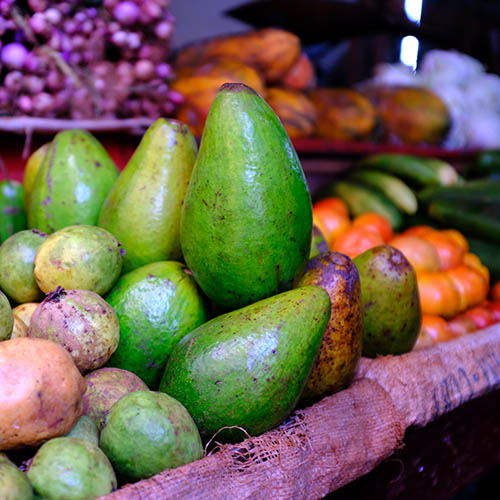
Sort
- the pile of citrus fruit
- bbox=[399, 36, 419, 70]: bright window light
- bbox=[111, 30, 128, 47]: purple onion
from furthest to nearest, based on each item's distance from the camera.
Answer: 1. bbox=[399, 36, 419, 70]: bright window light
2. bbox=[111, 30, 128, 47]: purple onion
3. the pile of citrus fruit

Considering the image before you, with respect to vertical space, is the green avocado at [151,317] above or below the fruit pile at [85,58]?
below

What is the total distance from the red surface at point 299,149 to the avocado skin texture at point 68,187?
733mm

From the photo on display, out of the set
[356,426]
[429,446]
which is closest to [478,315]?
[429,446]

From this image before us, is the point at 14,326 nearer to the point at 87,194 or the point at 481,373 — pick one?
the point at 87,194

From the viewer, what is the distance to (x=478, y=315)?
77.2 inches

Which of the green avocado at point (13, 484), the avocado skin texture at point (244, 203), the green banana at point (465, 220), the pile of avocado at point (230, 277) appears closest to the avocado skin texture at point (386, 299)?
the pile of avocado at point (230, 277)

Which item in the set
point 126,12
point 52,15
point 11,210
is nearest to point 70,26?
point 52,15

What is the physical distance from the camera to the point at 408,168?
283 cm

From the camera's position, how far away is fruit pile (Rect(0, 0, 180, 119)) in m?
1.92

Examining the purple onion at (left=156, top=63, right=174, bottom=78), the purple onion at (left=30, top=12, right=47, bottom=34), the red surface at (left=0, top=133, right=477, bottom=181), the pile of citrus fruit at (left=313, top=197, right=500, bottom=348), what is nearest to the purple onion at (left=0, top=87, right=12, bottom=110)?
the red surface at (left=0, top=133, right=477, bottom=181)

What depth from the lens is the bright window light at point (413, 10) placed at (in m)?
4.37

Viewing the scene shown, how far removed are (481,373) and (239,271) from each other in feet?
2.52

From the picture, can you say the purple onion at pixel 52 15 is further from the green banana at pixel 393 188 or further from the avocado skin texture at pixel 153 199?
the green banana at pixel 393 188

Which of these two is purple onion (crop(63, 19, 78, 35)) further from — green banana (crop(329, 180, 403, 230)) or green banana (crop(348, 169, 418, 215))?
green banana (crop(348, 169, 418, 215))
